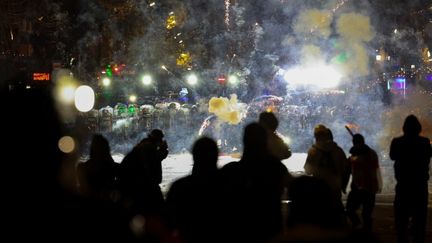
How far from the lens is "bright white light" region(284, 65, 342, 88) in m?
36.3

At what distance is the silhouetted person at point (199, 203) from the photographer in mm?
4309

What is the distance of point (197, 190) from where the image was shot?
437 centimetres

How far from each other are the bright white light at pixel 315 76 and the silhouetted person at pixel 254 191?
31.6 meters

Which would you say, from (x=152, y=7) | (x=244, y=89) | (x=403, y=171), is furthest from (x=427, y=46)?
(x=403, y=171)

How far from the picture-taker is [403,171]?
7.60 metres

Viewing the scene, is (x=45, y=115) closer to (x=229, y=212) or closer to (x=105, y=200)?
(x=105, y=200)

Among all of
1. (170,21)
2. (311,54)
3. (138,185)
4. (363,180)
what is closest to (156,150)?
(138,185)

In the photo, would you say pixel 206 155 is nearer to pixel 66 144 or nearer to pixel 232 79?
pixel 66 144

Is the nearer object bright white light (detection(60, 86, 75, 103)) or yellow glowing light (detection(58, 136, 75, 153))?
yellow glowing light (detection(58, 136, 75, 153))

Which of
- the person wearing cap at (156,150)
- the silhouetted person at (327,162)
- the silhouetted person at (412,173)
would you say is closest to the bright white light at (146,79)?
the person wearing cap at (156,150)

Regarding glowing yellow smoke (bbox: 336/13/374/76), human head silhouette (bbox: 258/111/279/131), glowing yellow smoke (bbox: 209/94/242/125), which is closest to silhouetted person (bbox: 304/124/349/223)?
human head silhouette (bbox: 258/111/279/131)

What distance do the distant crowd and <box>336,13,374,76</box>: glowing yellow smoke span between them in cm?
3004

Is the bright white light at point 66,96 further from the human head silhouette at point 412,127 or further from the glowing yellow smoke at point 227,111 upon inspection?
the glowing yellow smoke at point 227,111

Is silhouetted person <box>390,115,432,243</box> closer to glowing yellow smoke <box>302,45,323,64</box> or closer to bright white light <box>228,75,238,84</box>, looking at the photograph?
glowing yellow smoke <box>302,45,323,64</box>
